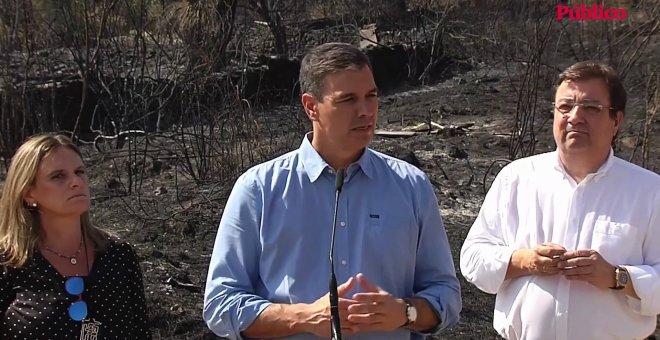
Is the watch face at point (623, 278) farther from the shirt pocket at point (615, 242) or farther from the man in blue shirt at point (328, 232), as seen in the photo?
the man in blue shirt at point (328, 232)

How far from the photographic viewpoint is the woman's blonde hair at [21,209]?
3.27 metres

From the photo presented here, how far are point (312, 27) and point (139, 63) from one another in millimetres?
6526

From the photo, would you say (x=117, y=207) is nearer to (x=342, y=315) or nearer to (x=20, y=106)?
(x=20, y=106)

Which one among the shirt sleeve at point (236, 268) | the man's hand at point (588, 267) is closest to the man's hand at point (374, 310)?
the shirt sleeve at point (236, 268)

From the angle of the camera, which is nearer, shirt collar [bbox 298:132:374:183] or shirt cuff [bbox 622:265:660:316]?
shirt collar [bbox 298:132:374:183]

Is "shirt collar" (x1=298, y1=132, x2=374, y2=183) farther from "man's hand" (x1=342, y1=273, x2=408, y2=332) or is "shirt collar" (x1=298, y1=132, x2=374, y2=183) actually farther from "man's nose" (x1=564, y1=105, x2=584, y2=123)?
"man's nose" (x1=564, y1=105, x2=584, y2=123)

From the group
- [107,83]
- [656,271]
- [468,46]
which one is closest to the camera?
[656,271]

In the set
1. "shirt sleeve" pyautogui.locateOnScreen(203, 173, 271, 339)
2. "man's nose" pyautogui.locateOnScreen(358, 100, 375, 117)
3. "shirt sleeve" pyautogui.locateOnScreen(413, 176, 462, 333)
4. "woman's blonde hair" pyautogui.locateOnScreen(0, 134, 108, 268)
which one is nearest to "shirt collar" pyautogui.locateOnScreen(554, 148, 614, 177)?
"shirt sleeve" pyautogui.locateOnScreen(413, 176, 462, 333)

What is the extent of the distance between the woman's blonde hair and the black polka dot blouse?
4 centimetres

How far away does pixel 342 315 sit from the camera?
8.93ft

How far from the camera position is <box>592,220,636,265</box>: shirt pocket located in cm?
329

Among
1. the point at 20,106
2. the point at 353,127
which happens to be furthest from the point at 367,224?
the point at 20,106

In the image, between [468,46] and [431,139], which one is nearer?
[431,139]

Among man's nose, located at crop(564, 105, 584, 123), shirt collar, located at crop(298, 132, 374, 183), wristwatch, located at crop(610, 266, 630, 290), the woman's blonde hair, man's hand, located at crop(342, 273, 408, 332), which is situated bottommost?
wristwatch, located at crop(610, 266, 630, 290)
